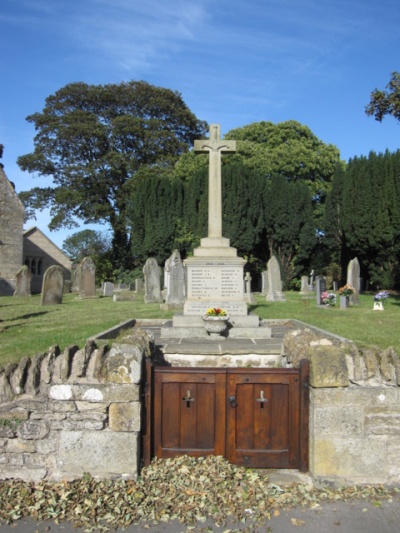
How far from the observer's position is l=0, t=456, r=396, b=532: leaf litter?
3287 mm

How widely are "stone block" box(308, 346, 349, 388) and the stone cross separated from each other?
6578 millimetres

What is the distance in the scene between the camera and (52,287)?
17000 millimetres

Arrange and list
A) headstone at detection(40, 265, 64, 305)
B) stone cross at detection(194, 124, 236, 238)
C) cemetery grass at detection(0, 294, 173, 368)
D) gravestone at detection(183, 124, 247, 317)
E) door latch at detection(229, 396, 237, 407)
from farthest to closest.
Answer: headstone at detection(40, 265, 64, 305) < stone cross at detection(194, 124, 236, 238) < gravestone at detection(183, 124, 247, 317) < cemetery grass at detection(0, 294, 173, 368) < door latch at detection(229, 396, 237, 407)

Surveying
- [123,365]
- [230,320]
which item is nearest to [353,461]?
[123,365]

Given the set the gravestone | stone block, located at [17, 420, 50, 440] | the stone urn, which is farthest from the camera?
the gravestone

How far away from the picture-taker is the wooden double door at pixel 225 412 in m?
4.06

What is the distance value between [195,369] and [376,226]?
81.6ft

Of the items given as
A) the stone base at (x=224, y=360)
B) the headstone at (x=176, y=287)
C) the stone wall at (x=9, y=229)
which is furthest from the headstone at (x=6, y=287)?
the stone base at (x=224, y=360)

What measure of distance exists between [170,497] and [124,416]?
0.75 m

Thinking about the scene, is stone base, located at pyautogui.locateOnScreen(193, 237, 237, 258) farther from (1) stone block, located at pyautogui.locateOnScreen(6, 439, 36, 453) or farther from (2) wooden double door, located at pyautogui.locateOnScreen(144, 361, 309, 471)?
(1) stone block, located at pyautogui.locateOnScreen(6, 439, 36, 453)

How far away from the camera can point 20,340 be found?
846 centimetres

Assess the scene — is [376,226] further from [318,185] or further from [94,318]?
[94,318]

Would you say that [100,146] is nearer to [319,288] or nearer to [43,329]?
[319,288]

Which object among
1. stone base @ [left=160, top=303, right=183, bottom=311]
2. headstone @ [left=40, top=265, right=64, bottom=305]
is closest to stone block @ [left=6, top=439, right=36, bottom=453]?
stone base @ [left=160, top=303, right=183, bottom=311]
